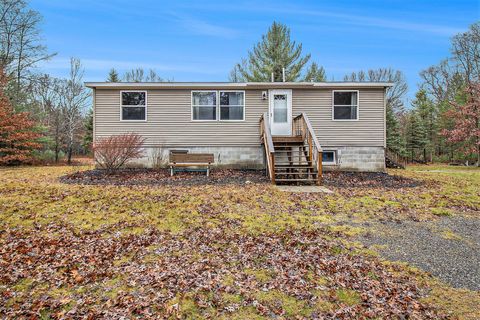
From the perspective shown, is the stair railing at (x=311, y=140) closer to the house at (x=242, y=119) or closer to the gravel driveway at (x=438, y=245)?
the house at (x=242, y=119)

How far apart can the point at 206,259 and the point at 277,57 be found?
2579 centimetres

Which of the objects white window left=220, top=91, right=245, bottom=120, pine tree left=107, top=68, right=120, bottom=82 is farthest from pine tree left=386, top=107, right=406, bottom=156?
pine tree left=107, top=68, right=120, bottom=82

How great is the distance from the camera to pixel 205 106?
43.1ft

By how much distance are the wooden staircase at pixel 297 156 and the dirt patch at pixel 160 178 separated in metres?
0.71

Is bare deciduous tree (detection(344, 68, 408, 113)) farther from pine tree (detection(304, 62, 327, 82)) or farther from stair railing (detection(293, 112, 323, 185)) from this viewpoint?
stair railing (detection(293, 112, 323, 185))

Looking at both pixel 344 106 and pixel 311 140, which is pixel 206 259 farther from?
pixel 344 106

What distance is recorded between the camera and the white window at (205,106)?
13109mm

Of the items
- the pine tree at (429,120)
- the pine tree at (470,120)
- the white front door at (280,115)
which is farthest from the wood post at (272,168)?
the pine tree at (429,120)

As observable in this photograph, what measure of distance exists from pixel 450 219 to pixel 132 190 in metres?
7.72

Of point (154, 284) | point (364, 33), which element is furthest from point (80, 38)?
point (154, 284)

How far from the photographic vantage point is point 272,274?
12.0 ft

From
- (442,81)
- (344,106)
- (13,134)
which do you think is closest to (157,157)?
(344,106)

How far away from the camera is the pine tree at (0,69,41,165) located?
14.9 metres

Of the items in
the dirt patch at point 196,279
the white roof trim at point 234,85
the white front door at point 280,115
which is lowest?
the dirt patch at point 196,279
